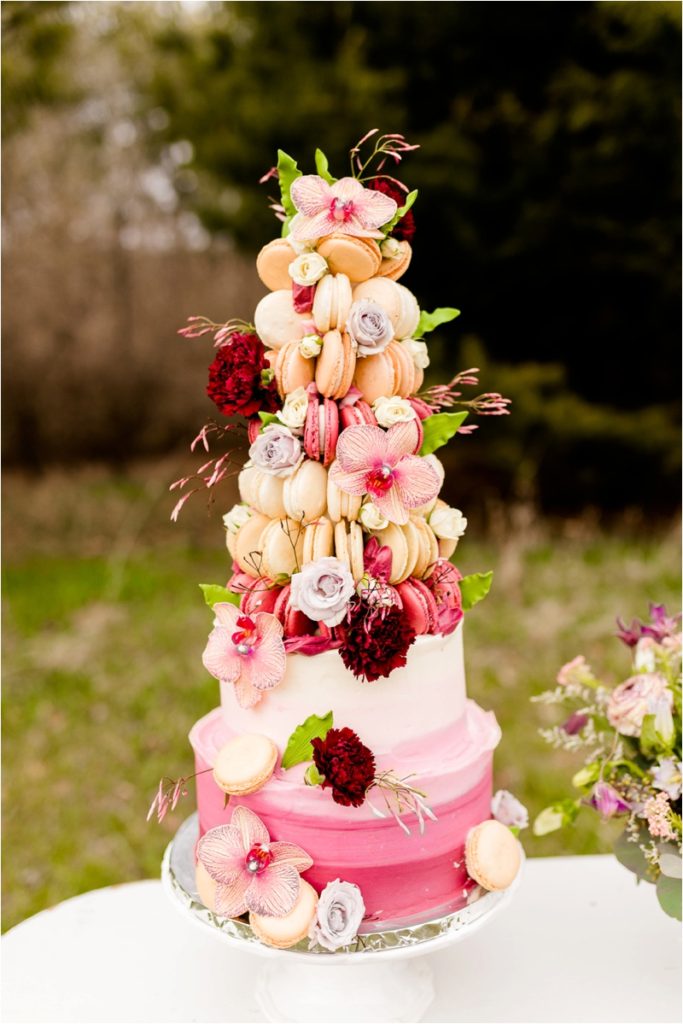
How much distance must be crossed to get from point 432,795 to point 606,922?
0.66 m

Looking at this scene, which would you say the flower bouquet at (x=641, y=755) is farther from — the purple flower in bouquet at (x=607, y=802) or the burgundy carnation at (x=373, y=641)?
the burgundy carnation at (x=373, y=641)

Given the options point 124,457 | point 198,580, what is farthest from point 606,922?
point 124,457

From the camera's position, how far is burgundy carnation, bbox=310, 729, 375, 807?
4.12 feet

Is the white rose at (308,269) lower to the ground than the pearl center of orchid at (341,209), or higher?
lower

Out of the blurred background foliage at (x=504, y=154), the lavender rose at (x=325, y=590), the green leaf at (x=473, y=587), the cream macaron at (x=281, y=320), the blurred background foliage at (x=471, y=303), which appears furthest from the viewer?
the blurred background foliage at (x=504, y=154)

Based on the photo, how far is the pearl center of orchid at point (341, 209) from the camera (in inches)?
52.3

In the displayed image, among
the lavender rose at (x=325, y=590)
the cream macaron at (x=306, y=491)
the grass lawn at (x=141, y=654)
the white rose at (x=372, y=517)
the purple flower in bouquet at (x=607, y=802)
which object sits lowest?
the grass lawn at (x=141, y=654)

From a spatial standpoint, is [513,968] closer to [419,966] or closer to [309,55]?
[419,966]

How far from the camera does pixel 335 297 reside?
4.33 feet

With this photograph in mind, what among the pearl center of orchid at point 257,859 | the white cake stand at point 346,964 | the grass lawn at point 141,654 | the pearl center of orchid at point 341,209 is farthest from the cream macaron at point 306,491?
the grass lawn at point 141,654

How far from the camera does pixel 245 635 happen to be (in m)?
1.31

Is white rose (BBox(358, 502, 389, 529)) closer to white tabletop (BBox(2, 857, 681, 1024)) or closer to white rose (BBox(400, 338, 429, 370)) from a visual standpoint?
white rose (BBox(400, 338, 429, 370))

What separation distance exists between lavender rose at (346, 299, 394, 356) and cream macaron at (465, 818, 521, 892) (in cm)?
72

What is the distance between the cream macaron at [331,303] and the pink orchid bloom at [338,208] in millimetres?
67
